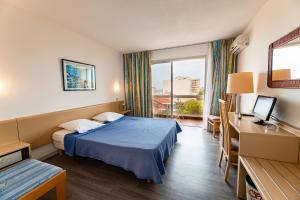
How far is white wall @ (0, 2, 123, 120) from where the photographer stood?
2.00 meters

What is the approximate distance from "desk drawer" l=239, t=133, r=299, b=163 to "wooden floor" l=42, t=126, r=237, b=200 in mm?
649

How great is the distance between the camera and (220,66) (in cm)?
369

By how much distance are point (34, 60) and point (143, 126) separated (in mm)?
2355

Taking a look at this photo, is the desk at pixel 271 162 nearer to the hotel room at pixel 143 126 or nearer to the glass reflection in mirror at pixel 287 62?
the hotel room at pixel 143 126

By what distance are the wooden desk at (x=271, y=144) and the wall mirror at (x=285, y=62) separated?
0.54 metres

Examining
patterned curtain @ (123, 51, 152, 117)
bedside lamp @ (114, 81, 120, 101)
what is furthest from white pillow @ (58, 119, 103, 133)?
patterned curtain @ (123, 51, 152, 117)

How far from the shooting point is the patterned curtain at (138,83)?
4520mm

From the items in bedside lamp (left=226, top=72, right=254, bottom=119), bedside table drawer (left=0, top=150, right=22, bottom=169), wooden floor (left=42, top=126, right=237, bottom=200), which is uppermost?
bedside lamp (left=226, top=72, right=254, bottom=119)

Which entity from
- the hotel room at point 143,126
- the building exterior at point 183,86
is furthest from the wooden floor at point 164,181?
the building exterior at point 183,86

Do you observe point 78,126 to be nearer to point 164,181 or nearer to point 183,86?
point 164,181

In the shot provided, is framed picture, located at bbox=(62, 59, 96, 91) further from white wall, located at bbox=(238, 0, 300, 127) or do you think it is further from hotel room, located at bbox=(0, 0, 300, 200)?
white wall, located at bbox=(238, 0, 300, 127)

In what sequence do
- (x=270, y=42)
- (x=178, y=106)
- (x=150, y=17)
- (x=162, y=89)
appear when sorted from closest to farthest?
(x=270, y=42) < (x=150, y=17) < (x=162, y=89) < (x=178, y=106)

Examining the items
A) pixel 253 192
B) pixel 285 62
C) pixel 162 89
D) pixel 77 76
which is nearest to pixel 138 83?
pixel 162 89

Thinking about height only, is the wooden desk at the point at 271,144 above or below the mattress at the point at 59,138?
above
